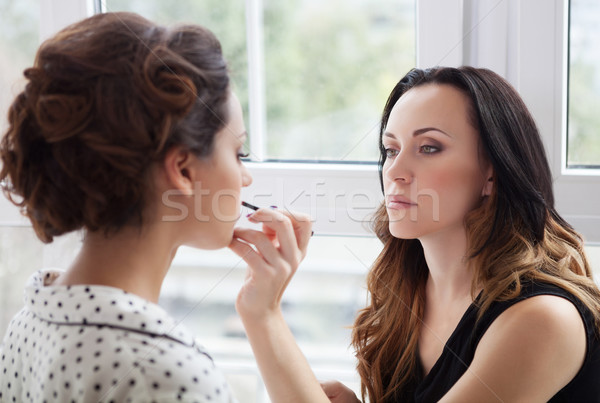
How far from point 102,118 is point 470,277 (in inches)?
30.3

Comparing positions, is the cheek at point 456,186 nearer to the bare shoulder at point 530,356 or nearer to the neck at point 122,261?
the bare shoulder at point 530,356

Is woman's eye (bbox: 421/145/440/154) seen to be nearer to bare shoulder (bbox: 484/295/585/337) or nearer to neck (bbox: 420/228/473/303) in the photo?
neck (bbox: 420/228/473/303)

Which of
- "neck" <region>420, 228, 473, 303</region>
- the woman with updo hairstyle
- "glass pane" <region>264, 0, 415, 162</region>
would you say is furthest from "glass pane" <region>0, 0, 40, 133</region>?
"neck" <region>420, 228, 473, 303</region>

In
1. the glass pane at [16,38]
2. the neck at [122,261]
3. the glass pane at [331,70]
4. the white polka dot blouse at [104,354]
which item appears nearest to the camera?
the white polka dot blouse at [104,354]

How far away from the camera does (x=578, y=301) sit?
1032 millimetres

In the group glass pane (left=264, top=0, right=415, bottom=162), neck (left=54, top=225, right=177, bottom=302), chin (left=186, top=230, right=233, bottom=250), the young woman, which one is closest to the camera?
neck (left=54, top=225, right=177, bottom=302)

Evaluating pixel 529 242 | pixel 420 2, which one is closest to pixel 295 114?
pixel 420 2

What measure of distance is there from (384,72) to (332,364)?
2.61 ft

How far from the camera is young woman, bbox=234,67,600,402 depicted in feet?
3.27

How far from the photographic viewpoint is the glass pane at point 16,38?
5.15 feet

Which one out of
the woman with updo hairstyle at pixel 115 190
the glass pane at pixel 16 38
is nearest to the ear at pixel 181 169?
the woman with updo hairstyle at pixel 115 190

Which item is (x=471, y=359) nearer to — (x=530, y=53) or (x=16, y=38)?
(x=530, y=53)

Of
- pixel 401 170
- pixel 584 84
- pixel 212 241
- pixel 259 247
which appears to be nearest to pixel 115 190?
pixel 212 241

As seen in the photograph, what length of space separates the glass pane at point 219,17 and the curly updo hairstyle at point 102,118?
0.72 metres
